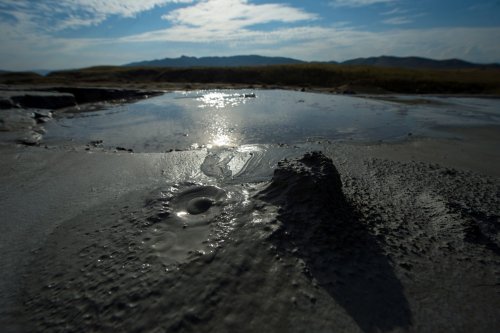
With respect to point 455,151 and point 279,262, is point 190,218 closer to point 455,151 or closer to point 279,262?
point 279,262

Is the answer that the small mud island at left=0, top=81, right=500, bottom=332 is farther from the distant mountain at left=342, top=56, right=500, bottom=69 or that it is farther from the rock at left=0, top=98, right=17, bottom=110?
the distant mountain at left=342, top=56, right=500, bottom=69

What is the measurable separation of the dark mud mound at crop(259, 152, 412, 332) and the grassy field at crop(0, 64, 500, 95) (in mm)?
26075

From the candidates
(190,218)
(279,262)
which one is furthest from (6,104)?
(279,262)

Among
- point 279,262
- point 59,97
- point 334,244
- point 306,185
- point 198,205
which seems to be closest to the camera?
point 279,262

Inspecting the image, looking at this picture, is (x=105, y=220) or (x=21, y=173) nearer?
(x=105, y=220)

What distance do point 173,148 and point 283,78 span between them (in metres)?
35.6

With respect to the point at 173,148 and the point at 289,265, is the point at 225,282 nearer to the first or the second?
the point at 289,265

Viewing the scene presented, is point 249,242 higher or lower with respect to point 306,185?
lower

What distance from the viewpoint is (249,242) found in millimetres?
3559

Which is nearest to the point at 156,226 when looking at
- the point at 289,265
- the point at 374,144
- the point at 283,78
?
the point at 289,265

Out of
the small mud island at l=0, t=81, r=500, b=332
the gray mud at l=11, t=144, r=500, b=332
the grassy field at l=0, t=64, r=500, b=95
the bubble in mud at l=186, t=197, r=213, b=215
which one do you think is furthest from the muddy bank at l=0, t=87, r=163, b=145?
the grassy field at l=0, t=64, r=500, b=95

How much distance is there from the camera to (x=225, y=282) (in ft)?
10.0

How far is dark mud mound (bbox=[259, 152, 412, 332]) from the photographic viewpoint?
2820mm

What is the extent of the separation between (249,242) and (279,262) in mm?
440
